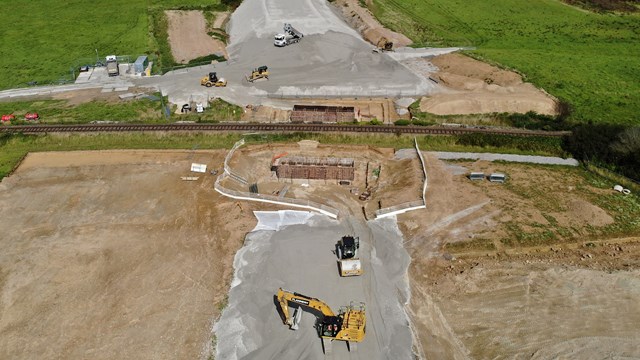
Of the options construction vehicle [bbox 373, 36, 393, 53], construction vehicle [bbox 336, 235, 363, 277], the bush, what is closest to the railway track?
the bush

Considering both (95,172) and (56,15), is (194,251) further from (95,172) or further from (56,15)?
(56,15)

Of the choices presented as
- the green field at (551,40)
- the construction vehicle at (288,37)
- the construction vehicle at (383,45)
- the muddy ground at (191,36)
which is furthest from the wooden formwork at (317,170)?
the muddy ground at (191,36)

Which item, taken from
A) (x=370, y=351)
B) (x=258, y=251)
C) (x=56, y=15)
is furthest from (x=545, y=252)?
(x=56, y=15)

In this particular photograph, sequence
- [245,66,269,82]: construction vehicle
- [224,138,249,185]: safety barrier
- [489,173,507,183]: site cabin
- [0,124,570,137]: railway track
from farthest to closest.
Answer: [245,66,269,82]: construction vehicle, [0,124,570,137]: railway track, [224,138,249,185]: safety barrier, [489,173,507,183]: site cabin

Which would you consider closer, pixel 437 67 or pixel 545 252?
pixel 545 252

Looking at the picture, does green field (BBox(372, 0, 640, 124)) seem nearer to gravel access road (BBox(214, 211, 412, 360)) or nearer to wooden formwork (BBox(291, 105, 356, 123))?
wooden formwork (BBox(291, 105, 356, 123))

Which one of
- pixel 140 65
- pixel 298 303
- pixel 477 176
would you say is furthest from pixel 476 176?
pixel 140 65
